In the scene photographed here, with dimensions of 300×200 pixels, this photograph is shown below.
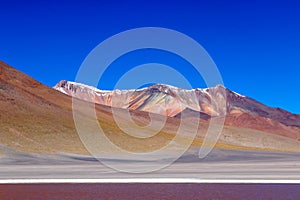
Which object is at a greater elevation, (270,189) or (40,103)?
(40,103)

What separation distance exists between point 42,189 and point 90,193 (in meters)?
3.79

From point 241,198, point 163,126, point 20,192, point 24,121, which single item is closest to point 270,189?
point 241,198

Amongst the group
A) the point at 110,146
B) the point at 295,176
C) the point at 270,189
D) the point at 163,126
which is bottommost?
the point at 270,189

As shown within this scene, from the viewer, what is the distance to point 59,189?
93.7 feet

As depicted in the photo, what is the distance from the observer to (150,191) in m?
27.4

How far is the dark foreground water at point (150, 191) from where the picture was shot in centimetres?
2475

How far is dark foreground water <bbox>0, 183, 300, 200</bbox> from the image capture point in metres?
24.8

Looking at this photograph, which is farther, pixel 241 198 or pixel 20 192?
pixel 20 192

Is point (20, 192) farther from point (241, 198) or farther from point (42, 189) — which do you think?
point (241, 198)

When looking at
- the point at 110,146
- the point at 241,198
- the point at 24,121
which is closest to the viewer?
the point at 241,198

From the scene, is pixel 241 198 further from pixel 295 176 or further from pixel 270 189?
pixel 295 176

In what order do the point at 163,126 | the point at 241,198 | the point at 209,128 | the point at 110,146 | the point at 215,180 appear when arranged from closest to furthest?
the point at 241,198, the point at 215,180, the point at 110,146, the point at 163,126, the point at 209,128

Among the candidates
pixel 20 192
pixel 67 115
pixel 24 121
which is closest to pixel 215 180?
pixel 20 192

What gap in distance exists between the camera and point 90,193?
2619 cm
